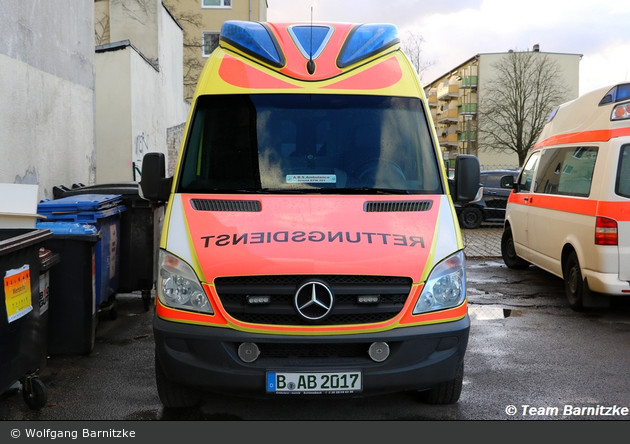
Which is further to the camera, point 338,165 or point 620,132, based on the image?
point 620,132

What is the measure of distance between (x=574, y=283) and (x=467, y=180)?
3.50m

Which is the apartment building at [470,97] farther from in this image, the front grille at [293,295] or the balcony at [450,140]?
the front grille at [293,295]

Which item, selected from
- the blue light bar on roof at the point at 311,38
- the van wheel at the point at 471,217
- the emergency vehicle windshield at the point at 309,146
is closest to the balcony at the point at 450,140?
A: the van wheel at the point at 471,217

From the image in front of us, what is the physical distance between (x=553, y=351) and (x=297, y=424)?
2.98 meters

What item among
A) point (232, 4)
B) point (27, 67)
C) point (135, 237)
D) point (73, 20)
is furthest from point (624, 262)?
point (232, 4)

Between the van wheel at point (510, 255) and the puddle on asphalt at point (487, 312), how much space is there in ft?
9.99

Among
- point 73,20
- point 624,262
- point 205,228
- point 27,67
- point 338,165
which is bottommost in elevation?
point 624,262

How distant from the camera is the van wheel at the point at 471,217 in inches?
739

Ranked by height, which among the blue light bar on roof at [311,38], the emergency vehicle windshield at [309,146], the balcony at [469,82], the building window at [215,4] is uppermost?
the balcony at [469,82]

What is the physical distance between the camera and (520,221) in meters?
10.2

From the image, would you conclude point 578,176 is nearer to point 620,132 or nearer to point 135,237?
point 620,132

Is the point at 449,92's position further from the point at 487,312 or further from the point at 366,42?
the point at 366,42

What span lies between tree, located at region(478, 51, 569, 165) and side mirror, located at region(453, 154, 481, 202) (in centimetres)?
5809

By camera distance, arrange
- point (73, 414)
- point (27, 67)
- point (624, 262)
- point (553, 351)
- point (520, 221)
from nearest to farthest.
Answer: point (73, 414) → point (553, 351) → point (624, 262) → point (27, 67) → point (520, 221)
